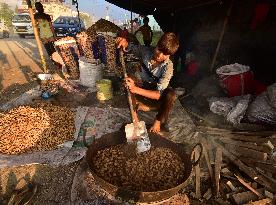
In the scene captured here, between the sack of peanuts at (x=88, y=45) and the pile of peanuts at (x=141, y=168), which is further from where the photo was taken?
the sack of peanuts at (x=88, y=45)

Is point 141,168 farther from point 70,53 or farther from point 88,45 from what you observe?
point 70,53

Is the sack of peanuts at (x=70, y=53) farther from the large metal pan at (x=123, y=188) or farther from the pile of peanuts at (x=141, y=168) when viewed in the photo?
the pile of peanuts at (x=141, y=168)

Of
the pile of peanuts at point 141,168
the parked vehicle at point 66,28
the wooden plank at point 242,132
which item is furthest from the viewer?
the parked vehicle at point 66,28

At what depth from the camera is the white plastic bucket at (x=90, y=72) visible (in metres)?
7.08

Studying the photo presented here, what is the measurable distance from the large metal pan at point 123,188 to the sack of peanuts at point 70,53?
183 inches

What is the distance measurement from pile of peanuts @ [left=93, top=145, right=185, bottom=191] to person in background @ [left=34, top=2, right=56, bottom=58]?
7184 millimetres

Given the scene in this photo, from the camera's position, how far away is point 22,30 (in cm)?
2181

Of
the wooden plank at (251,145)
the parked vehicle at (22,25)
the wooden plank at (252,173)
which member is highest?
the wooden plank at (251,145)

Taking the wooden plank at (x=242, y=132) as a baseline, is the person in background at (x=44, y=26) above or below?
above

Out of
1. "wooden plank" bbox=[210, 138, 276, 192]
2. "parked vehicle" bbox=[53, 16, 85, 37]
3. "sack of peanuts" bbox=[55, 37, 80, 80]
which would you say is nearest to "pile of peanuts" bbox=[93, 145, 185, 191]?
"wooden plank" bbox=[210, 138, 276, 192]

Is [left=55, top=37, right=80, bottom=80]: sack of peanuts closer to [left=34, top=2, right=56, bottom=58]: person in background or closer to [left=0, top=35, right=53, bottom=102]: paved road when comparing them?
[left=0, top=35, right=53, bottom=102]: paved road

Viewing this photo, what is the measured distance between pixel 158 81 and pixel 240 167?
1.93 meters

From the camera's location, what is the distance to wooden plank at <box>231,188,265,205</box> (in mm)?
3512

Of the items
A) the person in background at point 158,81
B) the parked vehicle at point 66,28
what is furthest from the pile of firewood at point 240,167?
the parked vehicle at point 66,28
